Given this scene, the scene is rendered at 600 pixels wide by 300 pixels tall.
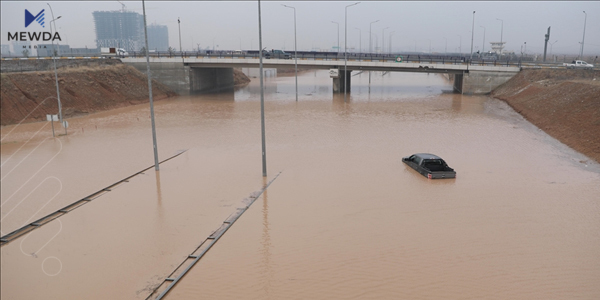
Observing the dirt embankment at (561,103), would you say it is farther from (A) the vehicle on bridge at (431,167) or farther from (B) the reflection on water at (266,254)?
(B) the reflection on water at (266,254)

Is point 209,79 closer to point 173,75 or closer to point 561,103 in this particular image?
point 173,75

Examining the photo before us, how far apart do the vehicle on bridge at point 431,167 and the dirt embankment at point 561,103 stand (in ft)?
29.4

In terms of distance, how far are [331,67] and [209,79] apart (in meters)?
A: 20.1

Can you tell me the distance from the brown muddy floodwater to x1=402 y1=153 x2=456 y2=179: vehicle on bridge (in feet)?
1.49

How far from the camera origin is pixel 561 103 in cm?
3328

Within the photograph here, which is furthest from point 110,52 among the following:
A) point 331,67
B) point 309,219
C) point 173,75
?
point 309,219

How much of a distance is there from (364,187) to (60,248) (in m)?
10.4

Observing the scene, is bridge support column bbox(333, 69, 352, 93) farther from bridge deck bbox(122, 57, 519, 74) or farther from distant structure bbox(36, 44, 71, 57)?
distant structure bbox(36, 44, 71, 57)

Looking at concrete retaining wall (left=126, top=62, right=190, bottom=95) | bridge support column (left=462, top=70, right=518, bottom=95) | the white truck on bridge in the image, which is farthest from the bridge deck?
the white truck on bridge

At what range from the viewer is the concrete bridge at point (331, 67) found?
5325cm

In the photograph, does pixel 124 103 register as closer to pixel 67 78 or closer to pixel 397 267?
pixel 67 78

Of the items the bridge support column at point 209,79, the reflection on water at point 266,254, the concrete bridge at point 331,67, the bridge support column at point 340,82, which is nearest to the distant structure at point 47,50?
the concrete bridge at point 331,67

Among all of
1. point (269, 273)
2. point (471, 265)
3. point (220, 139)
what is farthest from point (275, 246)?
point (220, 139)

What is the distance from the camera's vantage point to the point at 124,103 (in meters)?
45.0
